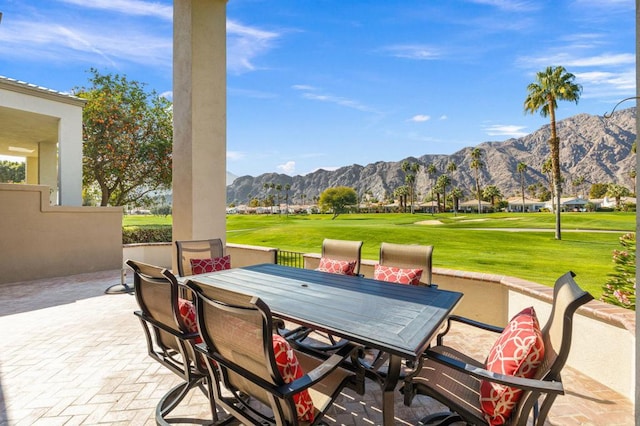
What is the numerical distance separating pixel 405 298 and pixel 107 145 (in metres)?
12.3

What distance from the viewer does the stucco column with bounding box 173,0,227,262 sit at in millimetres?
5059

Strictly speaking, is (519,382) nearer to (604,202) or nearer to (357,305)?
(357,305)

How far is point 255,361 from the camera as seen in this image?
1.44m

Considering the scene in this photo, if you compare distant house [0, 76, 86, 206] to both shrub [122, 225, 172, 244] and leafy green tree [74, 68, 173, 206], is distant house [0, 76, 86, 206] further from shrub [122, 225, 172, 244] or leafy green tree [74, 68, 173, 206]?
shrub [122, 225, 172, 244]

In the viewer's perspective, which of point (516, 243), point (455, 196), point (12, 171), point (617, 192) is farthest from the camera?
point (455, 196)

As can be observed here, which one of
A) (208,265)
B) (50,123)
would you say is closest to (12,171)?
(50,123)

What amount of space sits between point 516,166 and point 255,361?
57494 millimetres

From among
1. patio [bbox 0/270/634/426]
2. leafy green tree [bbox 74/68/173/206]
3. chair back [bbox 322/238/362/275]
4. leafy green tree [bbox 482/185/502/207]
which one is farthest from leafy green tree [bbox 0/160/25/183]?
leafy green tree [bbox 482/185/502/207]

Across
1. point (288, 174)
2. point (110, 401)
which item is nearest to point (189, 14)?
point (110, 401)

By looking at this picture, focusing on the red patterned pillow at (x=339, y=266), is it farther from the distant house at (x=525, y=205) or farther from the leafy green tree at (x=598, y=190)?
the distant house at (x=525, y=205)

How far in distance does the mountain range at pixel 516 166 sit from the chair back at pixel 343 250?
2569 millimetres

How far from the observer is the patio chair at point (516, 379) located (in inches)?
55.6

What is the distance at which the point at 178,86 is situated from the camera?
5.23 metres

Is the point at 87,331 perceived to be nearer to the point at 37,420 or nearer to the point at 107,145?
the point at 37,420
